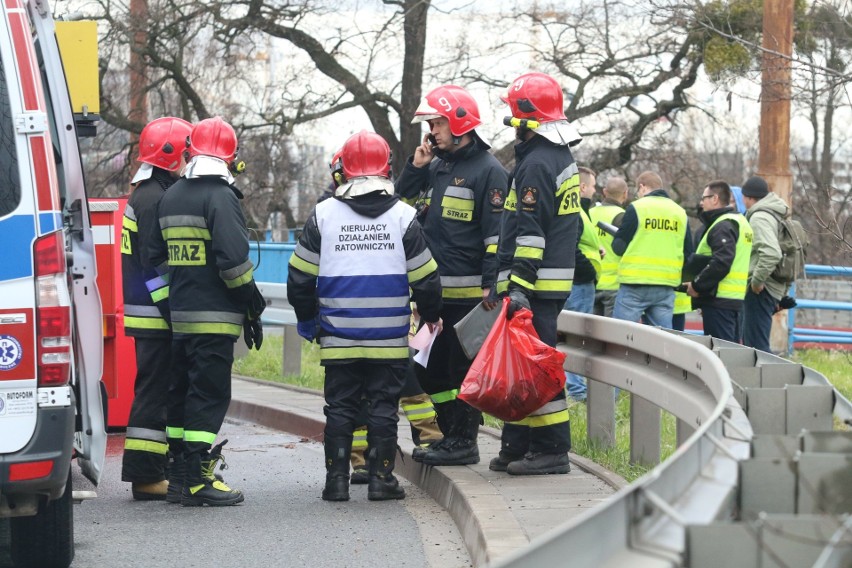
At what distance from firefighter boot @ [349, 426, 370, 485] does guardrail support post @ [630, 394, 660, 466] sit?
1.51m

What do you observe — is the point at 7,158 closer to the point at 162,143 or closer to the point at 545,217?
the point at 162,143

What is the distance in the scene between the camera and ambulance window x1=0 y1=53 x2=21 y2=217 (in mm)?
4754

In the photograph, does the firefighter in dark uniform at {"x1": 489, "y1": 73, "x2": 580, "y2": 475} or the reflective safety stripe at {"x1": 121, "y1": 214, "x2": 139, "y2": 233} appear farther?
the reflective safety stripe at {"x1": 121, "y1": 214, "x2": 139, "y2": 233}

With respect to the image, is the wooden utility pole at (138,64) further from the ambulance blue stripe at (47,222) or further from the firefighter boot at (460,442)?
the ambulance blue stripe at (47,222)

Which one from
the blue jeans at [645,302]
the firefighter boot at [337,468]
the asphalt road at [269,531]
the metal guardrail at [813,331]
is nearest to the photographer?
the asphalt road at [269,531]

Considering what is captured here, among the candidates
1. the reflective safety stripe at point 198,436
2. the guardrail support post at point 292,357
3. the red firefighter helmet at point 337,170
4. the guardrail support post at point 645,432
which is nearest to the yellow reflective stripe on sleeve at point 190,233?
the red firefighter helmet at point 337,170

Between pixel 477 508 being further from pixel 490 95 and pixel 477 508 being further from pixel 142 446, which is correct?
pixel 490 95

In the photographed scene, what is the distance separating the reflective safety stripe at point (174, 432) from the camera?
7.20 m

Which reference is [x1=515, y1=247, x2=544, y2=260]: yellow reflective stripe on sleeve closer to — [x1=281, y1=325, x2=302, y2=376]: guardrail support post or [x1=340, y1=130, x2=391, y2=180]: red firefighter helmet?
[x1=340, y1=130, x2=391, y2=180]: red firefighter helmet

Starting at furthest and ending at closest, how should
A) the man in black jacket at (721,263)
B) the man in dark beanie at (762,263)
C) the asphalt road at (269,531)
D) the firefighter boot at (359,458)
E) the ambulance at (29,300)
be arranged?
the man in dark beanie at (762,263) → the man in black jacket at (721,263) → the firefighter boot at (359,458) → the asphalt road at (269,531) → the ambulance at (29,300)

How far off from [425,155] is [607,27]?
13920mm

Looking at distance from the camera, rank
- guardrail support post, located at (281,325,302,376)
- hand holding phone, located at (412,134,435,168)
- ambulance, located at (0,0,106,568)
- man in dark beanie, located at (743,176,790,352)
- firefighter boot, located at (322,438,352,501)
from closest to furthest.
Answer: ambulance, located at (0,0,106,568), firefighter boot, located at (322,438,352,501), hand holding phone, located at (412,134,435,168), man in dark beanie, located at (743,176,790,352), guardrail support post, located at (281,325,302,376)

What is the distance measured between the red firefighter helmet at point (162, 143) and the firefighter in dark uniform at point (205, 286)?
1.34 feet

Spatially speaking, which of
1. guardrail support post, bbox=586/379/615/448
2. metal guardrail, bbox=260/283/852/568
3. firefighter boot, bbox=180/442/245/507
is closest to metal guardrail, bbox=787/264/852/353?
guardrail support post, bbox=586/379/615/448
